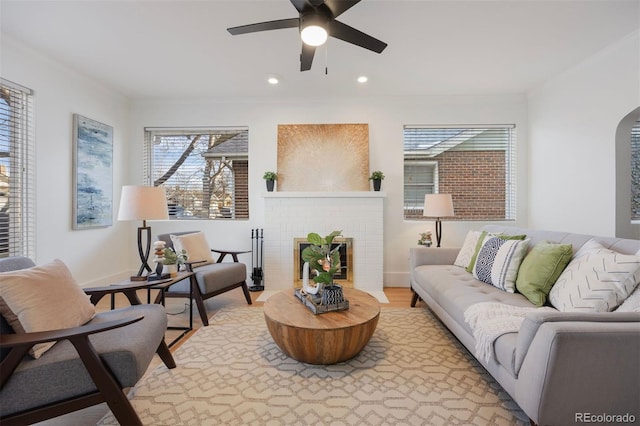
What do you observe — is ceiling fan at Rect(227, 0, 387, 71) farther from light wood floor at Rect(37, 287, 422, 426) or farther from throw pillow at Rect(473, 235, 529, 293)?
light wood floor at Rect(37, 287, 422, 426)

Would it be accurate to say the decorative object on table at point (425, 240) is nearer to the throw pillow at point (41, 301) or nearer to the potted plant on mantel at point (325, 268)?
the potted plant on mantel at point (325, 268)

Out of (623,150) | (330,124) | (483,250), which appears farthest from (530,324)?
(330,124)

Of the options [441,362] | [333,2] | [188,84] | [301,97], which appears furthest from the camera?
[301,97]

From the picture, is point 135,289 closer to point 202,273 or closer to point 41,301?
point 41,301

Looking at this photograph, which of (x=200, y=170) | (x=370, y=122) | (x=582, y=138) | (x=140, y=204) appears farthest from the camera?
(x=200, y=170)

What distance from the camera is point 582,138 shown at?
307 cm

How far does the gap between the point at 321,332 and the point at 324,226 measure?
214 centimetres

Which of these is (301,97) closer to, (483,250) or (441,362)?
(483,250)

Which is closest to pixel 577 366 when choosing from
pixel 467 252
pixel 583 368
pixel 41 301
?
pixel 583 368

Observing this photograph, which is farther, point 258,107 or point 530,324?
point 258,107

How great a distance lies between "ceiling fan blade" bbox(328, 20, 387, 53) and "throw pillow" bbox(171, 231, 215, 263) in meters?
2.53

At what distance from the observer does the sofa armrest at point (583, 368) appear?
1179 millimetres

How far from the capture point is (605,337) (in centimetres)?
118

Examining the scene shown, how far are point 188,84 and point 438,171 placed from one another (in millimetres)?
3572
